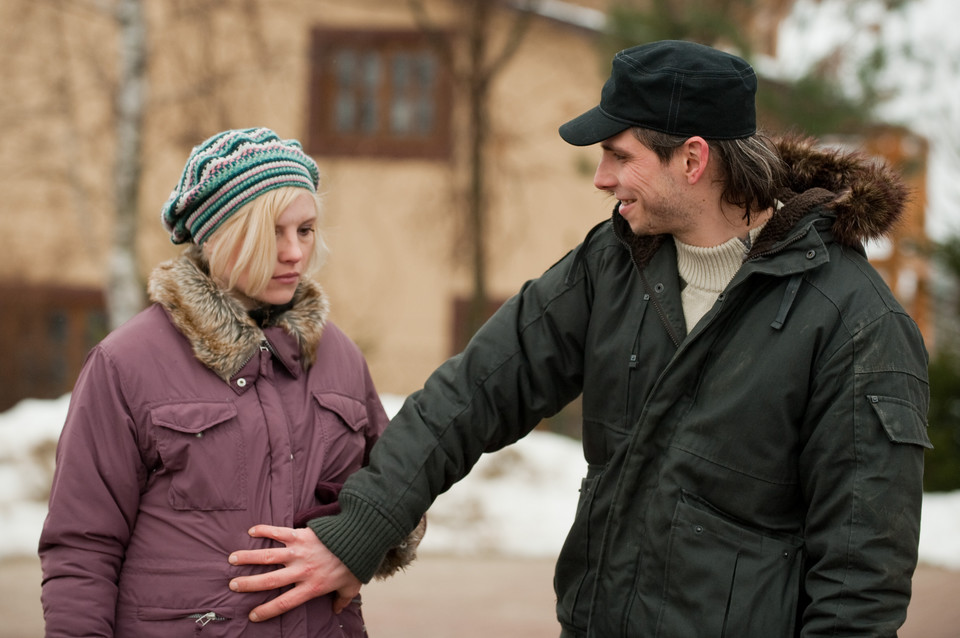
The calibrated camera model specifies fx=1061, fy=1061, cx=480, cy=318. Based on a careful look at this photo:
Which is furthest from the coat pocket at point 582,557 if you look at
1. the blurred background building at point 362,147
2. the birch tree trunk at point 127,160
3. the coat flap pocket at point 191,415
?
the blurred background building at point 362,147

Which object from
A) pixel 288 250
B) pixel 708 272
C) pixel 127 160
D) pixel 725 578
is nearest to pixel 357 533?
pixel 288 250

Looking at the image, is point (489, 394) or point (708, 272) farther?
point (489, 394)

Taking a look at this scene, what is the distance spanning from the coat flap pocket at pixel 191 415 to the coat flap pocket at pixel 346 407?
0.83 ft

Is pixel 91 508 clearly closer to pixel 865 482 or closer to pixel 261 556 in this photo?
pixel 261 556

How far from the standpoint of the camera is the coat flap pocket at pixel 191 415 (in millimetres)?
2523

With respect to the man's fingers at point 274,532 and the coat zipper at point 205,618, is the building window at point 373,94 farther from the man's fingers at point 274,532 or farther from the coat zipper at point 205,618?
the coat zipper at point 205,618

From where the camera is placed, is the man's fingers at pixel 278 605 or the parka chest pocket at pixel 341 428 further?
the parka chest pocket at pixel 341 428

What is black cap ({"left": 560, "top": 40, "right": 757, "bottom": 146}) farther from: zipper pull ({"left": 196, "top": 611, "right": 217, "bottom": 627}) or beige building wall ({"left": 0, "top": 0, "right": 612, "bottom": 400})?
beige building wall ({"left": 0, "top": 0, "right": 612, "bottom": 400})

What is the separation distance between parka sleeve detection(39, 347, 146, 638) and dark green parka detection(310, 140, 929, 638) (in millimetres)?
485

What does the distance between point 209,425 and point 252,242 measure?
472 mm

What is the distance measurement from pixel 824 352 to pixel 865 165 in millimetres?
605

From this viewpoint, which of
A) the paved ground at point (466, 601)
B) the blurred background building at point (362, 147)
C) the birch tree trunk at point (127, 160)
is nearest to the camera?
the paved ground at point (466, 601)

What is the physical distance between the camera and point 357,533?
108 inches

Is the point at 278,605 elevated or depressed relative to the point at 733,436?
depressed
